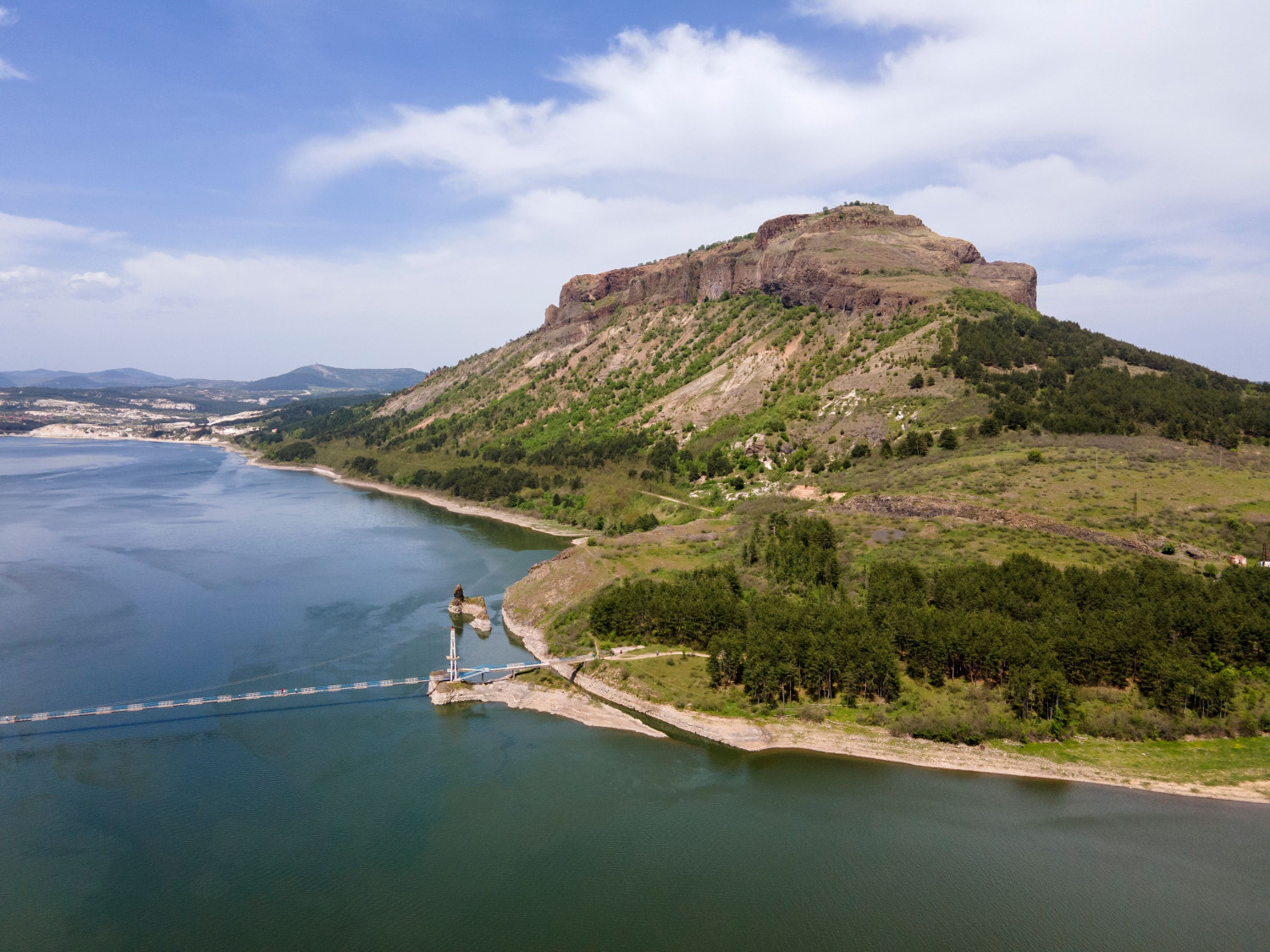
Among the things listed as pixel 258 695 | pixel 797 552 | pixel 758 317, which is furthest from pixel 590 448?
pixel 258 695

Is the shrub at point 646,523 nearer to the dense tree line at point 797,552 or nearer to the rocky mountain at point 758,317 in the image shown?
the dense tree line at point 797,552

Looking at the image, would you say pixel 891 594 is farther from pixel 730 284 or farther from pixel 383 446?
pixel 383 446

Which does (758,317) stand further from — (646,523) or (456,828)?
(456,828)

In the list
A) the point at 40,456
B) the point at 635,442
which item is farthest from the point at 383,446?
the point at 40,456

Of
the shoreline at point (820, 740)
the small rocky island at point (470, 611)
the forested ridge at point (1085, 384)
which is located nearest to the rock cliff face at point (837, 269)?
the forested ridge at point (1085, 384)

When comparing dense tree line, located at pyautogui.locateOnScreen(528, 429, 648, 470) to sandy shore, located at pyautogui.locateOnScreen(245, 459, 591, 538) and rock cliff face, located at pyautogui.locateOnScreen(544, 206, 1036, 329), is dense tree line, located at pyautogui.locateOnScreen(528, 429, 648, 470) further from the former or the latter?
rock cliff face, located at pyautogui.locateOnScreen(544, 206, 1036, 329)

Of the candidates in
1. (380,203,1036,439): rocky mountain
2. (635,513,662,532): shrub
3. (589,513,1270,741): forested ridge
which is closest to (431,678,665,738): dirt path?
(589,513,1270,741): forested ridge
